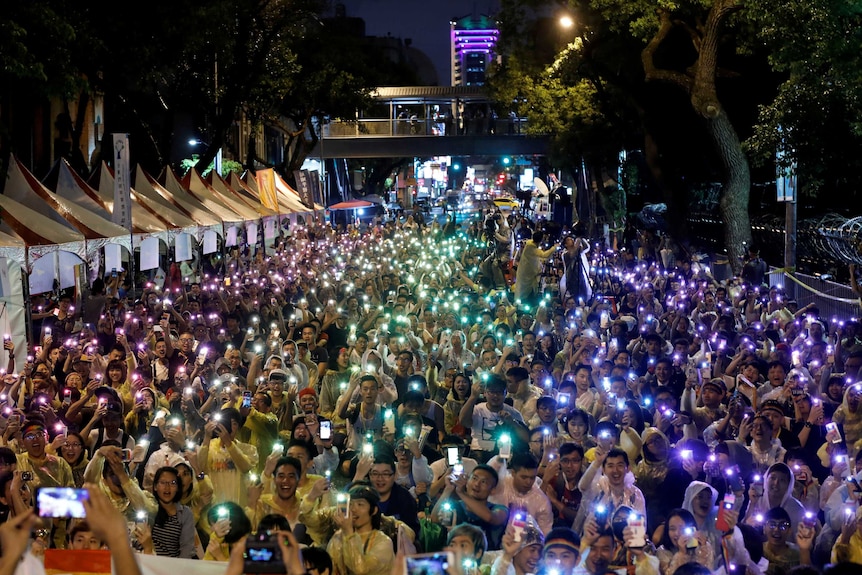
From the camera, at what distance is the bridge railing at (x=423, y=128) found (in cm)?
5756

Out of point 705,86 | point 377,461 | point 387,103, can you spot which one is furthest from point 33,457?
point 387,103

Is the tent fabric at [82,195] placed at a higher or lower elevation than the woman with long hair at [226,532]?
higher

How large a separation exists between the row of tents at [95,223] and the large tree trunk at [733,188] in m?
10.8

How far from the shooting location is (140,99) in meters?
27.7

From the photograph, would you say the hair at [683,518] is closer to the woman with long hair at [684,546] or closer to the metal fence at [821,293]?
the woman with long hair at [684,546]

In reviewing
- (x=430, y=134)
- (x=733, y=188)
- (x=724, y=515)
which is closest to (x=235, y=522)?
(x=724, y=515)

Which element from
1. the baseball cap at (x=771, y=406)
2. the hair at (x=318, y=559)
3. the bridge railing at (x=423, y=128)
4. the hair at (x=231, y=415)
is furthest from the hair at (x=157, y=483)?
the bridge railing at (x=423, y=128)

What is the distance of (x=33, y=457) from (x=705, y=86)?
56.6ft

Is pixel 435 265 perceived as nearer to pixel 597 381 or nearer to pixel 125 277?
pixel 125 277

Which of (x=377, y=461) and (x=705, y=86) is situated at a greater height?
(x=705, y=86)

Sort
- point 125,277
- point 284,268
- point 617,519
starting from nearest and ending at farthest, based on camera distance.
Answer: point 617,519
point 125,277
point 284,268

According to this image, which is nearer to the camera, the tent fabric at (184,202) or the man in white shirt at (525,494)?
the man in white shirt at (525,494)

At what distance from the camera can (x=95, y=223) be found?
1786 centimetres

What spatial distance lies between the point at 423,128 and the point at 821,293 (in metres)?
43.0
